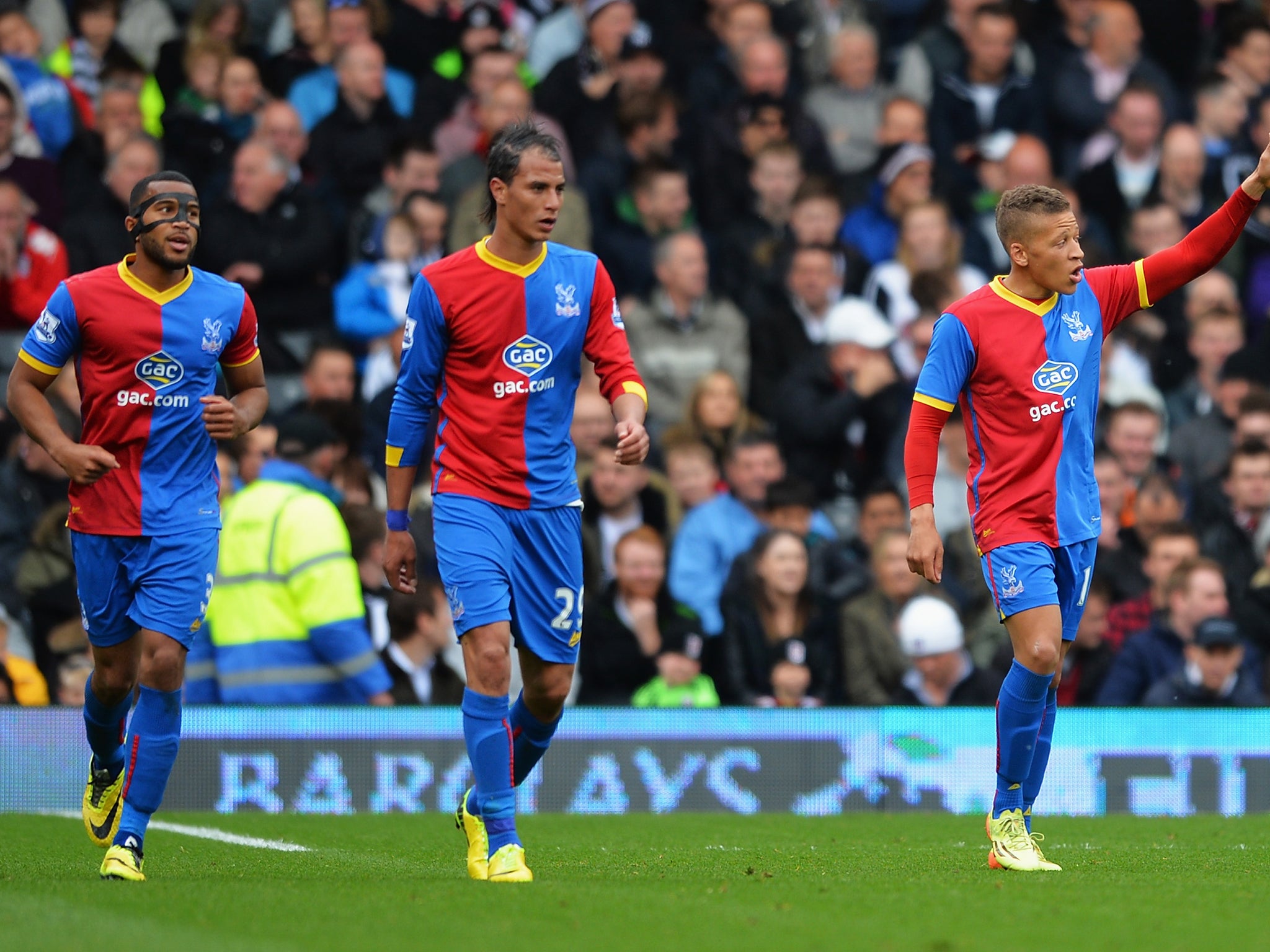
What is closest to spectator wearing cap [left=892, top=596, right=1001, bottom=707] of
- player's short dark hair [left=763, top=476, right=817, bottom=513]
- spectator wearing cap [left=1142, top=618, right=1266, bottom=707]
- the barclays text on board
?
the barclays text on board

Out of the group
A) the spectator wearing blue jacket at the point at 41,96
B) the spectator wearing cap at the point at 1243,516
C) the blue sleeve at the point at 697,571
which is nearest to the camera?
the blue sleeve at the point at 697,571

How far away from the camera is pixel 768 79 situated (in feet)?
48.6

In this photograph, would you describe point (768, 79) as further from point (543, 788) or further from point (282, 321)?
point (543, 788)

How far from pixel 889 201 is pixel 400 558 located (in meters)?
8.38

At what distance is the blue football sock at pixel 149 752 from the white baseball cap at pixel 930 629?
566cm

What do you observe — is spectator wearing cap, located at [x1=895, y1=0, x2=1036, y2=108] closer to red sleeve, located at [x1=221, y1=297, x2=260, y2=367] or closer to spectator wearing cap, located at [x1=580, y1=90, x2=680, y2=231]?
spectator wearing cap, located at [x1=580, y1=90, x2=680, y2=231]

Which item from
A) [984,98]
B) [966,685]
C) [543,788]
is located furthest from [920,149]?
[543,788]

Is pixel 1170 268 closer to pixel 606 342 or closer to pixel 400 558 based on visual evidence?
pixel 606 342

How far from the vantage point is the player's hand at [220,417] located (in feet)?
22.9

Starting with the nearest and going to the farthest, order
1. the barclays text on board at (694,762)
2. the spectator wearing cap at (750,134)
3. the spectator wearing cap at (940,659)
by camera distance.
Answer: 1. the barclays text on board at (694,762)
2. the spectator wearing cap at (940,659)
3. the spectator wearing cap at (750,134)

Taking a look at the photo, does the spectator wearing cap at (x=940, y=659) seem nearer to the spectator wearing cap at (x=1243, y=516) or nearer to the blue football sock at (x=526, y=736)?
the spectator wearing cap at (x=1243, y=516)

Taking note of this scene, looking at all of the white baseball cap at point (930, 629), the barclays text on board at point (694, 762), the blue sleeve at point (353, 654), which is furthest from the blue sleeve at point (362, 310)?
the white baseball cap at point (930, 629)

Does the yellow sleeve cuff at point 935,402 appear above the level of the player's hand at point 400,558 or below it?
above

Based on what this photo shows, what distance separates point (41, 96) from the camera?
Result: 45.7 ft
